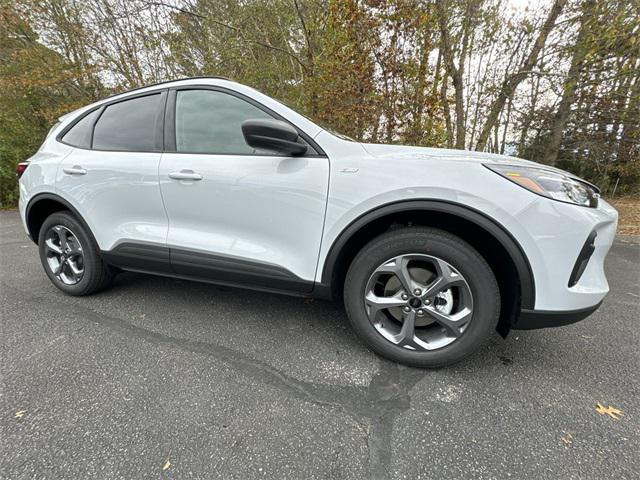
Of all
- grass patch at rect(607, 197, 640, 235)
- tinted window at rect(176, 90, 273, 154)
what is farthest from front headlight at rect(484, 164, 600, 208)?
grass patch at rect(607, 197, 640, 235)

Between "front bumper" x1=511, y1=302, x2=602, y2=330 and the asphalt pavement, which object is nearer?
the asphalt pavement

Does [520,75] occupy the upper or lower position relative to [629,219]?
upper

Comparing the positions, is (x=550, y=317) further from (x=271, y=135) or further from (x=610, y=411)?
(x=271, y=135)

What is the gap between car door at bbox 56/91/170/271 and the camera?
6.79 ft

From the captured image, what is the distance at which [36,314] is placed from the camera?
2309 mm

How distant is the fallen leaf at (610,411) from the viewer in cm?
141

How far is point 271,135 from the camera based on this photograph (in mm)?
1571

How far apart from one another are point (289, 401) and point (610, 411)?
1.60 m

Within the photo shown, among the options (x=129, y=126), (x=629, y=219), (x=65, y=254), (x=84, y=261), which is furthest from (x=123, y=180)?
(x=629, y=219)

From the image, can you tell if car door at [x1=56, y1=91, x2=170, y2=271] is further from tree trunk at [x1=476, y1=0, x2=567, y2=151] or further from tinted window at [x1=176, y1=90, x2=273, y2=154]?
tree trunk at [x1=476, y1=0, x2=567, y2=151]

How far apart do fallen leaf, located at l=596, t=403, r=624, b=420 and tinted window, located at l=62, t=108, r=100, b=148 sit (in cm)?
373

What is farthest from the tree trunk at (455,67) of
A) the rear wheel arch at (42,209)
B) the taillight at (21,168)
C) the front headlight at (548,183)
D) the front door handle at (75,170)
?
the taillight at (21,168)

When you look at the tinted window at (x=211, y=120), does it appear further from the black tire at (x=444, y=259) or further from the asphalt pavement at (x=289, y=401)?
the asphalt pavement at (x=289, y=401)

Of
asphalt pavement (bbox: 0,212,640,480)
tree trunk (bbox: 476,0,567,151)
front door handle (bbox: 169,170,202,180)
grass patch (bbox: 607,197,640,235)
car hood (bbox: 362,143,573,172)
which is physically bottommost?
asphalt pavement (bbox: 0,212,640,480)
